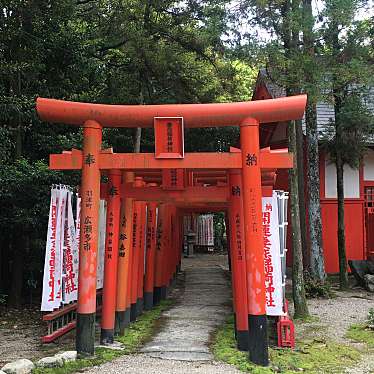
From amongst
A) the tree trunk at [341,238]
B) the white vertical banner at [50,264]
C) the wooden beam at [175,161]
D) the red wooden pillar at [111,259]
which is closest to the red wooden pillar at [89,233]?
the wooden beam at [175,161]

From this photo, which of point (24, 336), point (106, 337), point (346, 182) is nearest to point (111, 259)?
point (106, 337)

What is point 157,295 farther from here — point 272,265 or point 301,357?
point 301,357

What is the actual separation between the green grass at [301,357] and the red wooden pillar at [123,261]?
1.57m

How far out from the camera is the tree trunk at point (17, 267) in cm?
1130

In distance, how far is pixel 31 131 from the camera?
465 inches

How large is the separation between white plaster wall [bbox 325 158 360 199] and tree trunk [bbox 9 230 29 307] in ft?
30.1

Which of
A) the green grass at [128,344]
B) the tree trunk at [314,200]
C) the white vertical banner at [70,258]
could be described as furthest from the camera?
the tree trunk at [314,200]

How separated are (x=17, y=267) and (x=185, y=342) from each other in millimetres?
5659

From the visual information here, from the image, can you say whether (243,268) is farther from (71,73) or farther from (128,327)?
(71,73)

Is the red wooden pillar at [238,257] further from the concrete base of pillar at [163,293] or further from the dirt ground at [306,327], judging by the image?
the concrete base of pillar at [163,293]

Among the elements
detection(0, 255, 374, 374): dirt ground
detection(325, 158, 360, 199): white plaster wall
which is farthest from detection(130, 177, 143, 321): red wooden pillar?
detection(325, 158, 360, 199): white plaster wall

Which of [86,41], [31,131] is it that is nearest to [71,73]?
[86,41]

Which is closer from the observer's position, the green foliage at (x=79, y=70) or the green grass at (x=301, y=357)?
the green grass at (x=301, y=357)

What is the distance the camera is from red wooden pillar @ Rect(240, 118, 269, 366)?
6.32 meters
